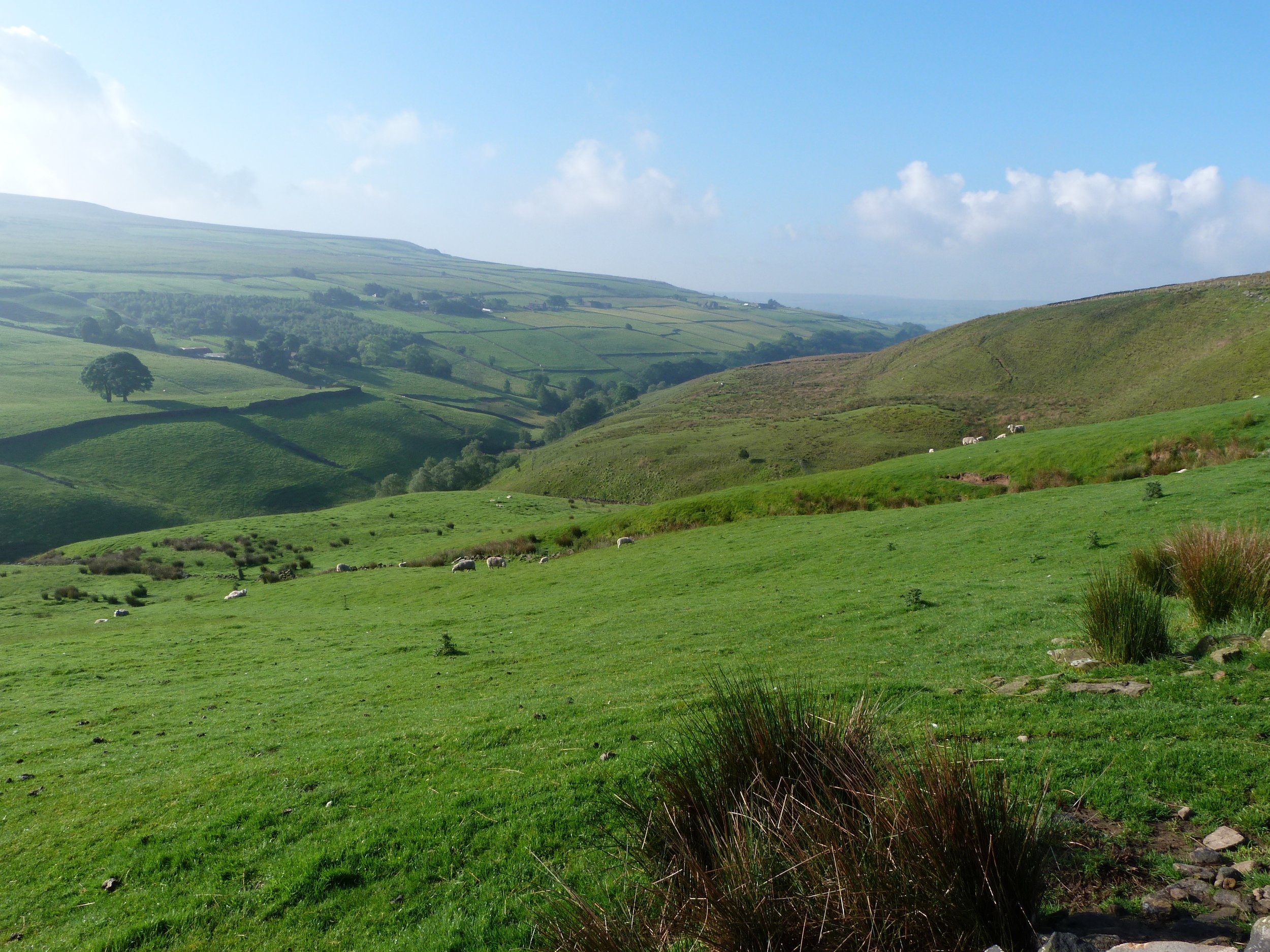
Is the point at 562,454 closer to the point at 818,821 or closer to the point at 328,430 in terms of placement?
the point at 328,430

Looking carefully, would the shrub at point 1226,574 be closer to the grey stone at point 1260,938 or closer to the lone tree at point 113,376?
the grey stone at point 1260,938

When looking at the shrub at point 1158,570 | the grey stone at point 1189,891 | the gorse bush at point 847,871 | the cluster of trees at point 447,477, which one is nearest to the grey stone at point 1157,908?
the grey stone at point 1189,891

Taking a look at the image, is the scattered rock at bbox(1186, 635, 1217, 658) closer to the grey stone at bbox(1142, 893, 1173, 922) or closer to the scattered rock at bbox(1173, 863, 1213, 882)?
the scattered rock at bbox(1173, 863, 1213, 882)

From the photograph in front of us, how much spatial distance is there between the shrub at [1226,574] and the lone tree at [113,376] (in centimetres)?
14156

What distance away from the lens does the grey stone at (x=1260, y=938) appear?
370 centimetres

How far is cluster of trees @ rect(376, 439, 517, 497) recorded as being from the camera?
9675cm

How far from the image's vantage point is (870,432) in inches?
3324

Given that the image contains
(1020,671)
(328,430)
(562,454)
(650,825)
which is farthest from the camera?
(328,430)

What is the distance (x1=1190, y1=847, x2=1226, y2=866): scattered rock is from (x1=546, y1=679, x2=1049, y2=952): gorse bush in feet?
6.20

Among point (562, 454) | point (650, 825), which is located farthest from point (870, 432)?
point (650, 825)

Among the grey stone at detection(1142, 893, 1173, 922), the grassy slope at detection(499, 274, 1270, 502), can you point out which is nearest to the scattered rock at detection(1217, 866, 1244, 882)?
the grey stone at detection(1142, 893, 1173, 922)

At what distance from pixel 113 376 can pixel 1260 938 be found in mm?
145412

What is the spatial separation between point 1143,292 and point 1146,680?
127814mm

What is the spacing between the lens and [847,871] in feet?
14.1
